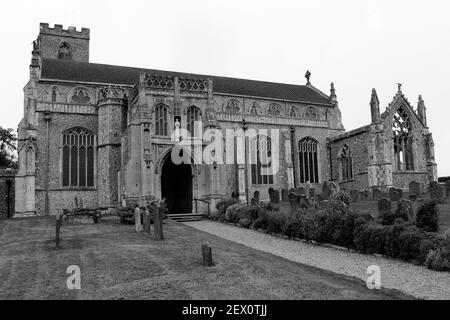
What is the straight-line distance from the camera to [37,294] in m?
8.18

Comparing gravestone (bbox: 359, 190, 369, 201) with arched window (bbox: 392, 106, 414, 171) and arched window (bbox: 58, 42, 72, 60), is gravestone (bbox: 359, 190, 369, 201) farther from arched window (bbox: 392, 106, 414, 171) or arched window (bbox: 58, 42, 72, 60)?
arched window (bbox: 58, 42, 72, 60)

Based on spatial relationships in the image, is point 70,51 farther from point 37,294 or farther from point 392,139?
point 37,294

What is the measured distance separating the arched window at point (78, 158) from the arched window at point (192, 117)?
820 centimetres

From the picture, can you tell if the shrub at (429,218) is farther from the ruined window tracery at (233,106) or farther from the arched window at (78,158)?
the ruined window tracery at (233,106)

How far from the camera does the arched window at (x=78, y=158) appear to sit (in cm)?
3116

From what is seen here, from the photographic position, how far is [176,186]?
102ft

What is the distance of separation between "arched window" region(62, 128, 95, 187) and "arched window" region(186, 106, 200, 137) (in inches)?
323

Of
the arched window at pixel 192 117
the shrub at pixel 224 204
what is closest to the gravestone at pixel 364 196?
the shrub at pixel 224 204

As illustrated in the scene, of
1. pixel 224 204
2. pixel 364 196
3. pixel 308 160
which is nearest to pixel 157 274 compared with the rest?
pixel 224 204

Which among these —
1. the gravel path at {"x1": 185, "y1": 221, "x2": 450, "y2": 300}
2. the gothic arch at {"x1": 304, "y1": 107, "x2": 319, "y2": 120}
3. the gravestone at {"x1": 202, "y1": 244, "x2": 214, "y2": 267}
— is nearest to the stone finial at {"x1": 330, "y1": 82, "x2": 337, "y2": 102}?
the gothic arch at {"x1": 304, "y1": 107, "x2": 319, "y2": 120}

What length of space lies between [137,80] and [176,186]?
1053cm

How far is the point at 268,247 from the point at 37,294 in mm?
8836

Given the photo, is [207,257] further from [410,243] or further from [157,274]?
[410,243]
